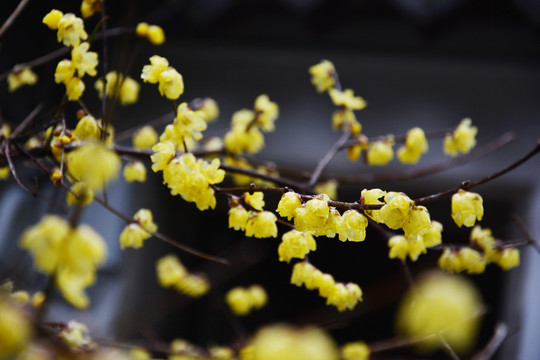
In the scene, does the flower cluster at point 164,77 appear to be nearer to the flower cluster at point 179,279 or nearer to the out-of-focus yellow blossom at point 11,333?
the out-of-focus yellow blossom at point 11,333

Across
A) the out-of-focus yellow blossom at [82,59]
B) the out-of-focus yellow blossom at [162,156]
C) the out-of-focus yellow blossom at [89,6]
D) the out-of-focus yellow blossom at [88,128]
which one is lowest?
the out-of-focus yellow blossom at [162,156]

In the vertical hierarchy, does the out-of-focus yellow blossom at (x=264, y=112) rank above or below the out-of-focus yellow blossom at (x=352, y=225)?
above

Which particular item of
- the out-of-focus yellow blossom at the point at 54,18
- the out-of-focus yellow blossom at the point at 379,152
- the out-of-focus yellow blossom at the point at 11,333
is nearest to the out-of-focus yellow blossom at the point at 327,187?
the out-of-focus yellow blossom at the point at 379,152

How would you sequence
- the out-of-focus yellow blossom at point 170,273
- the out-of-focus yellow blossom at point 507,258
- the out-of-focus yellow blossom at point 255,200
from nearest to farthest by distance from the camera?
the out-of-focus yellow blossom at point 255,200, the out-of-focus yellow blossom at point 507,258, the out-of-focus yellow blossom at point 170,273

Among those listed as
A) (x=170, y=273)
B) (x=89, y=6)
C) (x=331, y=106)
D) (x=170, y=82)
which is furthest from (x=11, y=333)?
(x=331, y=106)

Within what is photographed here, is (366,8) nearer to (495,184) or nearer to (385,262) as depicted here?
Result: (495,184)

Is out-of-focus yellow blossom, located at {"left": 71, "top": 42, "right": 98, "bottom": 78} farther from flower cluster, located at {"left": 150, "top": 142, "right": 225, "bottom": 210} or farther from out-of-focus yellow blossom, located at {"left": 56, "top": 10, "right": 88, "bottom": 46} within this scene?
flower cluster, located at {"left": 150, "top": 142, "right": 225, "bottom": 210}

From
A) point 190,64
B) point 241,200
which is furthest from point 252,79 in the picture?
point 241,200
